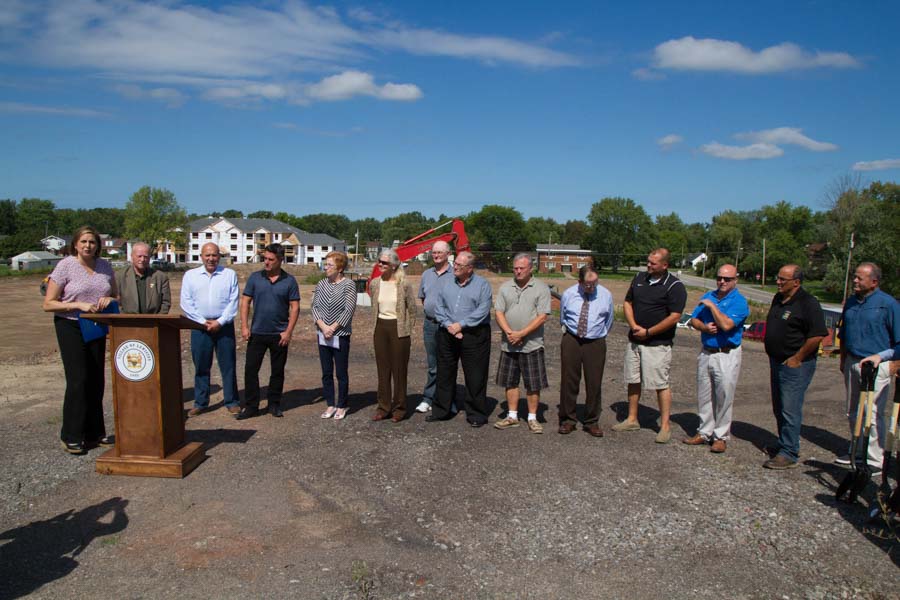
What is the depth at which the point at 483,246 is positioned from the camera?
97.6m

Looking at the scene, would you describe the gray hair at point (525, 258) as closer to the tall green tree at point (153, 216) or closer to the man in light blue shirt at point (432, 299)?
the man in light blue shirt at point (432, 299)

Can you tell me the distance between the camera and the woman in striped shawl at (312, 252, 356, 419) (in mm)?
6695

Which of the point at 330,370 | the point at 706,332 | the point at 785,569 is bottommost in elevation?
the point at 785,569

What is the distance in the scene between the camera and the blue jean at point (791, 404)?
5492mm

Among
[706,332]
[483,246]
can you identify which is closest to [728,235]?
[483,246]

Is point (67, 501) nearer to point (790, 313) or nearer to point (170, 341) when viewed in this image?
point (170, 341)

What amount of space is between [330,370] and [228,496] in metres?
2.41

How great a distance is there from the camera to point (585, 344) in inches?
252

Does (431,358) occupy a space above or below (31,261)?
below

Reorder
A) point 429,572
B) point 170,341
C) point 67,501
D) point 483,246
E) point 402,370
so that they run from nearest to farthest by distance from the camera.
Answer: point 429,572, point 67,501, point 170,341, point 402,370, point 483,246

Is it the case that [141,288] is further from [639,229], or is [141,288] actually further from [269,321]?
[639,229]

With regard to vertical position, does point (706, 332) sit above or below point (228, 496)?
above

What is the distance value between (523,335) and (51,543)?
4.40 metres

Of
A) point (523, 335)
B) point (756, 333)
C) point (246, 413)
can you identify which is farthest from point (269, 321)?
point (756, 333)
